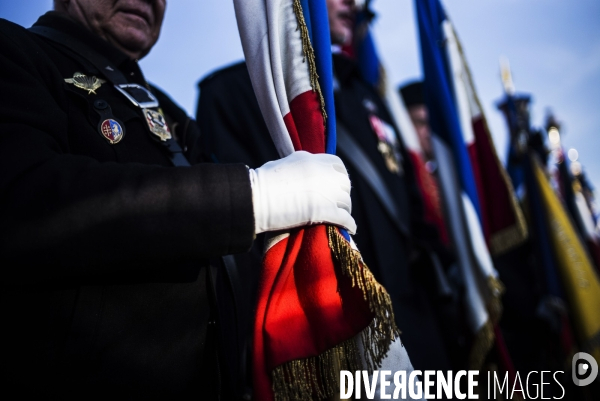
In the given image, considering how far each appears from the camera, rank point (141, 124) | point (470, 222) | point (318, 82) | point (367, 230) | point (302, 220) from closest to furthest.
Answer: point (302, 220) → point (318, 82) → point (141, 124) → point (367, 230) → point (470, 222)

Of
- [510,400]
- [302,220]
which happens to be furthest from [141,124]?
[510,400]

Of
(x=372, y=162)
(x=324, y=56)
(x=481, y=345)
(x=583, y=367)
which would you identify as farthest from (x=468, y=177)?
(x=324, y=56)

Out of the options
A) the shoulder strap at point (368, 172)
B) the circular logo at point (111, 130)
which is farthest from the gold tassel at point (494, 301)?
the circular logo at point (111, 130)

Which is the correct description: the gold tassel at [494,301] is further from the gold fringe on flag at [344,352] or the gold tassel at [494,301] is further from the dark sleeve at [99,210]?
the dark sleeve at [99,210]

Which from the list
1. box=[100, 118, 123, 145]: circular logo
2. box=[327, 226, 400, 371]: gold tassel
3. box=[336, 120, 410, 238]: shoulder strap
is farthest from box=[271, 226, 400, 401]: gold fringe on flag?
box=[336, 120, 410, 238]: shoulder strap

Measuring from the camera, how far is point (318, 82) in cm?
130

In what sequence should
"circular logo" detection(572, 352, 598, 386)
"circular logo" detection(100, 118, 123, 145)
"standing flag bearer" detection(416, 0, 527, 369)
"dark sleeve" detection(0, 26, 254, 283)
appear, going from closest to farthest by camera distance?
"dark sleeve" detection(0, 26, 254, 283) → "circular logo" detection(100, 118, 123, 145) → "standing flag bearer" detection(416, 0, 527, 369) → "circular logo" detection(572, 352, 598, 386)

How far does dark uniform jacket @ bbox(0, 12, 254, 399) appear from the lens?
2.97ft

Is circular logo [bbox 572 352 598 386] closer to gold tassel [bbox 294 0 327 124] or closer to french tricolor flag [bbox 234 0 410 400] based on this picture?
french tricolor flag [bbox 234 0 410 400]

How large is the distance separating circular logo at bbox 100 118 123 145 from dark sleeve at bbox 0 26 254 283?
0.22 metres

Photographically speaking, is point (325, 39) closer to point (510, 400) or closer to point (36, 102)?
point (36, 102)

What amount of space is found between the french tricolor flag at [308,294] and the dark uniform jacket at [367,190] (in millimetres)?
771

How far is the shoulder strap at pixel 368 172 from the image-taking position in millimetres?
2516

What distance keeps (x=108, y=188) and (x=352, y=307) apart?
2.03 ft
